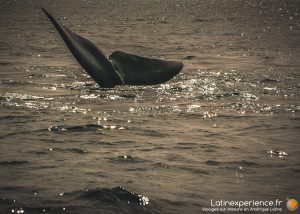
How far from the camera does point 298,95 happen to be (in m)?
15.0

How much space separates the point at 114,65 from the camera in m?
14.5

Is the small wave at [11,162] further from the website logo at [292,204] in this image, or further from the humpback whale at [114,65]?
the humpback whale at [114,65]

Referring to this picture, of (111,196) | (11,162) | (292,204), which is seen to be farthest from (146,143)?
(292,204)

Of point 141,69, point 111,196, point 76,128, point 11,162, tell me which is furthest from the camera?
point 141,69

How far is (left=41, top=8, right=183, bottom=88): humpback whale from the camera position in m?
13.7

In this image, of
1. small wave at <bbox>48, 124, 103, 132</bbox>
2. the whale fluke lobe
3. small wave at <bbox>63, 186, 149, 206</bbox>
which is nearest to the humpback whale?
the whale fluke lobe

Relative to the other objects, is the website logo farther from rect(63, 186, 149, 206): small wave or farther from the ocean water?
rect(63, 186, 149, 206): small wave

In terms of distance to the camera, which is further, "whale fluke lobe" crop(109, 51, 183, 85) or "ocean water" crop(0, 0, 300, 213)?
"whale fluke lobe" crop(109, 51, 183, 85)

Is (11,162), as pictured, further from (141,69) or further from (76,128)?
(141,69)

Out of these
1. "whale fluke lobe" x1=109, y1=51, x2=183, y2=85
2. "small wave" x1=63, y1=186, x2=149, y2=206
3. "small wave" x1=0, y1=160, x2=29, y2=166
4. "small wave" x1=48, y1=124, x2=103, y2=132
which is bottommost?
"small wave" x1=63, y1=186, x2=149, y2=206

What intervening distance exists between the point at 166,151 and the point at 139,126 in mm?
1856

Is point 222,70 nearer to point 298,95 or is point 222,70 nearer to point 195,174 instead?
point 298,95

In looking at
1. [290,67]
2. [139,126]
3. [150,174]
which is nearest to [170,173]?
[150,174]

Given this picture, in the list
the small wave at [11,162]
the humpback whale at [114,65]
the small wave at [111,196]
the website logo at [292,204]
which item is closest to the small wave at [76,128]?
the small wave at [11,162]
